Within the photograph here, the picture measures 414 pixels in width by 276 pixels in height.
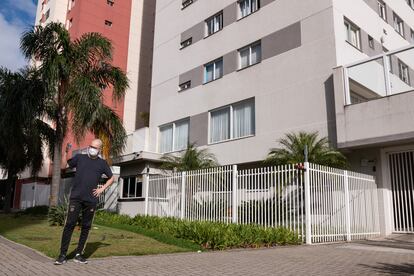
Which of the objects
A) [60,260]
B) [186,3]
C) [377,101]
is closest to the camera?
[60,260]

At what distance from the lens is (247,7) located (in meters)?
19.7

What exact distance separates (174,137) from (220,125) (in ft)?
12.1

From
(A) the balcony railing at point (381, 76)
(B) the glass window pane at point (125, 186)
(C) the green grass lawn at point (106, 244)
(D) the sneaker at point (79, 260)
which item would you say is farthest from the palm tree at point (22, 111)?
(A) the balcony railing at point (381, 76)

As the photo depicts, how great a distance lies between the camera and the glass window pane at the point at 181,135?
70.7 feet

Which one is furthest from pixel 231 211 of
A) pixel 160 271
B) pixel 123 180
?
pixel 123 180

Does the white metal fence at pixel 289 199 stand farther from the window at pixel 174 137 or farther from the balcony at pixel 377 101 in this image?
the window at pixel 174 137

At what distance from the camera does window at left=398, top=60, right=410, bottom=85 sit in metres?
12.3

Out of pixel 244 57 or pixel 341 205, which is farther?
pixel 244 57

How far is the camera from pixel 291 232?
1052cm

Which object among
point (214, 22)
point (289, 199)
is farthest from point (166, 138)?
point (289, 199)

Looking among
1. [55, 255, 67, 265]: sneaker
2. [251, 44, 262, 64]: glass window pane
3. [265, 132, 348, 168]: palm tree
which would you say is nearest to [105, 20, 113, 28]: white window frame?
[251, 44, 262, 64]: glass window pane

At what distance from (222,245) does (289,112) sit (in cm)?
835

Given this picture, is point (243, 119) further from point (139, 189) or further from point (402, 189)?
point (402, 189)

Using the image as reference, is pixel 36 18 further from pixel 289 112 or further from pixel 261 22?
pixel 289 112
